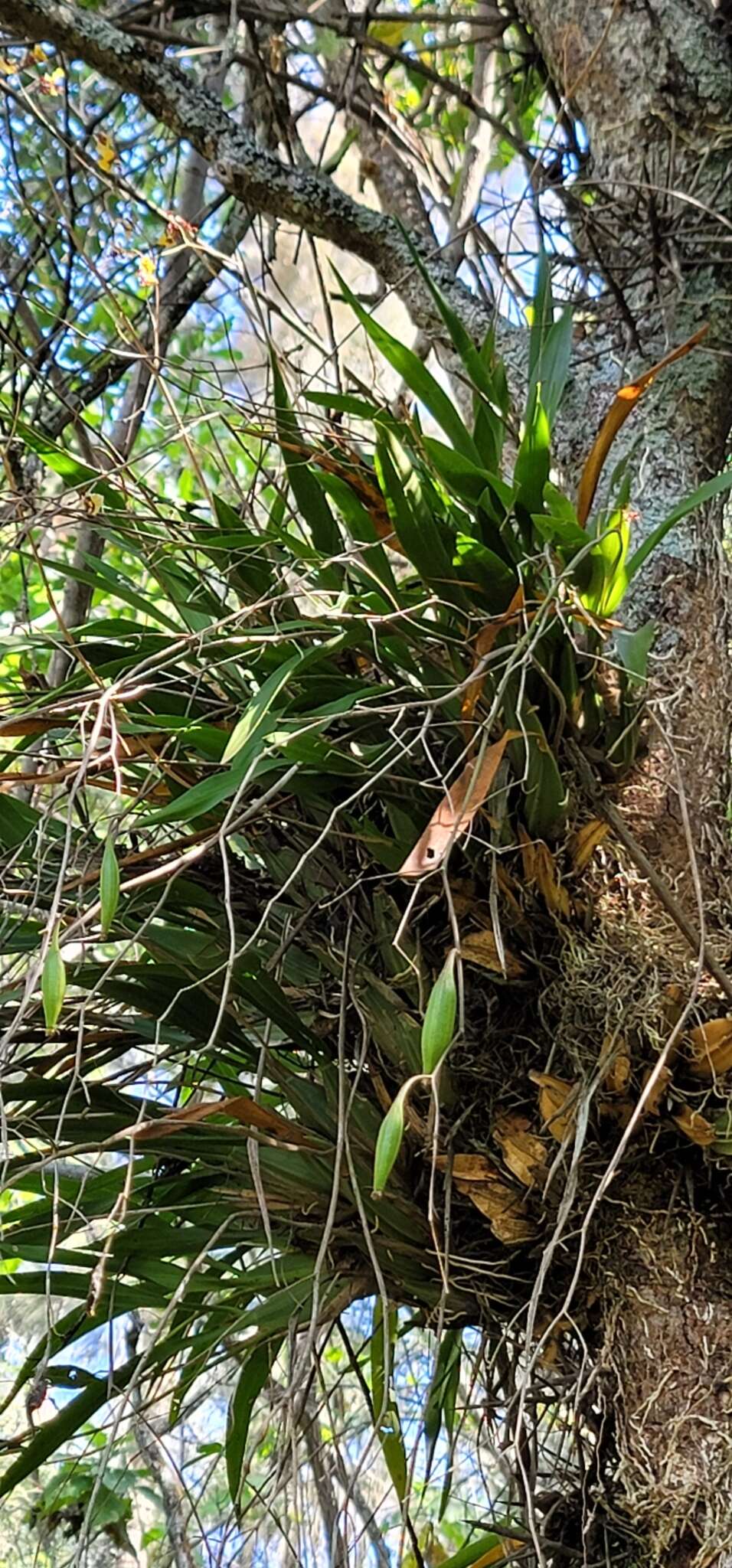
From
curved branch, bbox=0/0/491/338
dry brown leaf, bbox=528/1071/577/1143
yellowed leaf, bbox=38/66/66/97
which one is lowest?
dry brown leaf, bbox=528/1071/577/1143

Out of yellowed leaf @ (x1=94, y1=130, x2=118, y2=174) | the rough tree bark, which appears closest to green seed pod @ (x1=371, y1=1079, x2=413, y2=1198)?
the rough tree bark

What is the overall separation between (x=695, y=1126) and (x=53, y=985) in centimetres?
36

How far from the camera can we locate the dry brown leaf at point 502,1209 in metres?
0.71

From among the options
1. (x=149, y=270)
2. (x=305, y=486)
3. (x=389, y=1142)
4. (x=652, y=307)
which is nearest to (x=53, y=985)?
(x=389, y=1142)

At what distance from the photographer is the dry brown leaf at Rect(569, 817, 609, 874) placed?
72cm

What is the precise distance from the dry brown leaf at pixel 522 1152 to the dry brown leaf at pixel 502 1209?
1 centimetres

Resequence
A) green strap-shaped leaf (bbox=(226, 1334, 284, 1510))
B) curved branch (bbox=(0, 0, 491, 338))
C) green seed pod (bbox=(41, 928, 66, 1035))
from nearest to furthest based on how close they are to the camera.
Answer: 1. green seed pod (bbox=(41, 928, 66, 1035))
2. green strap-shaped leaf (bbox=(226, 1334, 284, 1510))
3. curved branch (bbox=(0, 0, 491, 338))

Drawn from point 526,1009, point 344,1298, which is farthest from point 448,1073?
point 344,1298

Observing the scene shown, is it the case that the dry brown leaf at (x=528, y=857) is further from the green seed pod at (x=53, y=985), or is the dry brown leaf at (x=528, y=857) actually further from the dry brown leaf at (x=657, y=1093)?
the green seed pod at (x=53, y=985)

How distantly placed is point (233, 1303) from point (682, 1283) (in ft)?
0.96

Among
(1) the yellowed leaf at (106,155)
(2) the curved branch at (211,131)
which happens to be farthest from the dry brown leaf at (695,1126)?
(1) the yellowed leaf at (106,155)

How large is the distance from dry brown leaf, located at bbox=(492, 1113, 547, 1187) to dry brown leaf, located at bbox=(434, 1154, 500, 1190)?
10 mm

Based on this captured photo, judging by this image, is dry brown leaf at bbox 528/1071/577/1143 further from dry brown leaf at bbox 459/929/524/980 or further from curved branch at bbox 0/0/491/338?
curved branch at bbox 0/0/491/338

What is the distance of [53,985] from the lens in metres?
0.51
